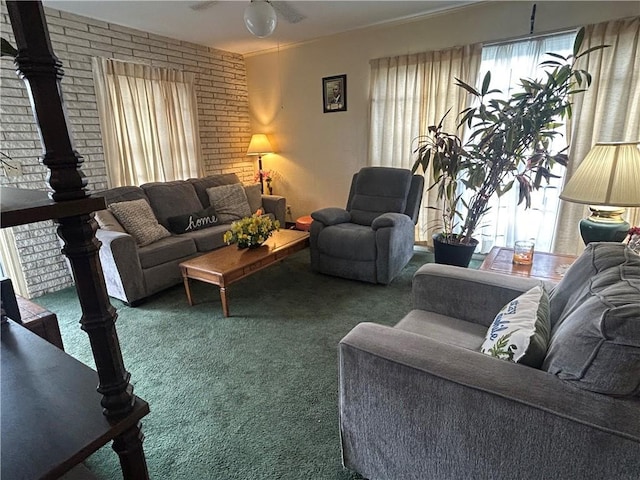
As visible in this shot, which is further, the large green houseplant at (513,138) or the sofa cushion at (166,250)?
the sofa cushion at (166,250)

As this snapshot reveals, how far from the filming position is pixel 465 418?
3.16 ft

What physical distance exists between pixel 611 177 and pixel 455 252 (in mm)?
1466

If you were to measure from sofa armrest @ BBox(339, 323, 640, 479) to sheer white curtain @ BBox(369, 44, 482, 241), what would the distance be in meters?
3.17

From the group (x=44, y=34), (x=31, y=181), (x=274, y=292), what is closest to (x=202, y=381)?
(x=274, y=292)

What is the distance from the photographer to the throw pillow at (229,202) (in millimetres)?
3938

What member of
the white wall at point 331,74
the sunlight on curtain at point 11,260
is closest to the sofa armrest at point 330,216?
the white wall at point 331,74

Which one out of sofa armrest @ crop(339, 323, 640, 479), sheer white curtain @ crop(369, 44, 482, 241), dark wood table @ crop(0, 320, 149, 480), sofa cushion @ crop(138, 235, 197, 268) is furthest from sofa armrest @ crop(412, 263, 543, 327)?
sheer white curtain @ crop(369, 44, 482, 241)

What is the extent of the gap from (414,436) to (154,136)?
4004 millimetres

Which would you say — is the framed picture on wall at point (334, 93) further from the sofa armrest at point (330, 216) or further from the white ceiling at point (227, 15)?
the sofa armrest at point (330, 216)

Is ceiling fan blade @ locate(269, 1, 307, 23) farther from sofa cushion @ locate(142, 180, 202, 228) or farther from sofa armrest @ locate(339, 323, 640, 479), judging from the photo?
sofa armrest @ locate(339, 323, 640, 479)

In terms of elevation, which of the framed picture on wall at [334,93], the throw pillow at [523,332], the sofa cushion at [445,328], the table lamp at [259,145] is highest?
the framed picture on wall at [334,93]

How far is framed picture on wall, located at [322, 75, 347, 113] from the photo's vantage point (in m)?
4.30

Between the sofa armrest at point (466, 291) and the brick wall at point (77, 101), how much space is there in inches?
100

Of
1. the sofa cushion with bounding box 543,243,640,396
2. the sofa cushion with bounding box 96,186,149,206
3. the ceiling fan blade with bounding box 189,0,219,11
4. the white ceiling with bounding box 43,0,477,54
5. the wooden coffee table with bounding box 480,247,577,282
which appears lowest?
the wooden coffee table with bounding box 480,247,577,282
